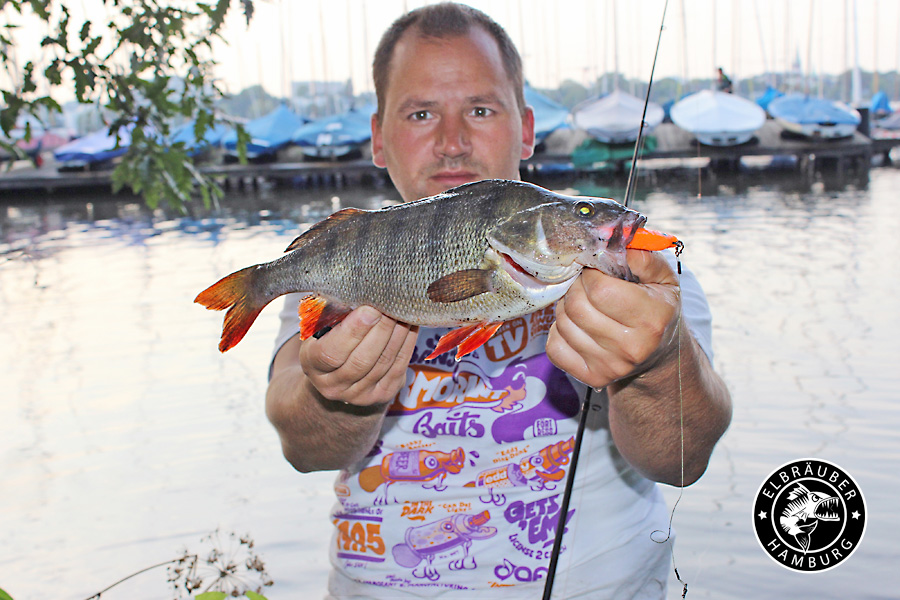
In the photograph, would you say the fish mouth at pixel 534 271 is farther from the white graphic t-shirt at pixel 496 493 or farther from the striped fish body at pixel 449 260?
the white graphic t-shirt at pixel 496 493

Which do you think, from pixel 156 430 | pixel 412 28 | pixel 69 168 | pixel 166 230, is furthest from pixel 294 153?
pixel 412 28

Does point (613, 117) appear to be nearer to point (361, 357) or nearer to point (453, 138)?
point (453, 138)

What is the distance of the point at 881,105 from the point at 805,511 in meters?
52.7

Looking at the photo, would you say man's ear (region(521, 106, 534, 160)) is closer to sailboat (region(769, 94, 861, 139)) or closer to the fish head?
the fish head

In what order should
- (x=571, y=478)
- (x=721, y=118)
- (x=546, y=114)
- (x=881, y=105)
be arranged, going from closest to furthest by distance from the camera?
(x=571, y=478)
(x=721, y=118)
(x=546, y=114)
(x=881, y=105)

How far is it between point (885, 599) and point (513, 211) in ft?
9.71

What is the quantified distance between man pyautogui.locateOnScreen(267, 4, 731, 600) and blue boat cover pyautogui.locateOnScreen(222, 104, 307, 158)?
31.3 meters

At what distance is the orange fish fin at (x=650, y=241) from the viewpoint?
1.66 m

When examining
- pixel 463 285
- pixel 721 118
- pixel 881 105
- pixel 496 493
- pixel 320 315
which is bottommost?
pixel 496 493

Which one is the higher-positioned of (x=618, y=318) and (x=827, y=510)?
(x=618, y=318)

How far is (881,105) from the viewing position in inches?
1823

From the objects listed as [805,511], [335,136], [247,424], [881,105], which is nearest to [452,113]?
[805,511]

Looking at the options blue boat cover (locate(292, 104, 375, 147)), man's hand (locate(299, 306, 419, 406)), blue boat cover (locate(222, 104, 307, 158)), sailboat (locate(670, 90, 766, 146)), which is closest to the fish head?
man's hand (locate(299, 306, 419, 406))

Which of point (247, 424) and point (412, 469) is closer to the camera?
point (412, 469)
